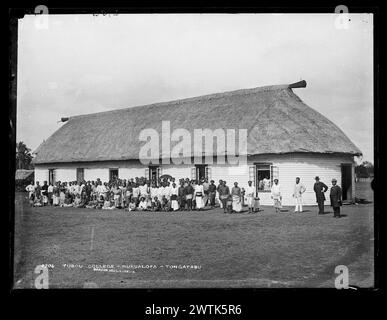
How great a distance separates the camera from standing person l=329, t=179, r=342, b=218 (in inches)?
145

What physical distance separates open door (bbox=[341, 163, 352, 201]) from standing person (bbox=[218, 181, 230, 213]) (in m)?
1.17

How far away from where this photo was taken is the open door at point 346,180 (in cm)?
371

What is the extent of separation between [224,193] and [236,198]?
6.6 inches

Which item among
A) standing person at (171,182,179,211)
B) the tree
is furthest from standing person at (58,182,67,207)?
standing person at (171,182,179,211)

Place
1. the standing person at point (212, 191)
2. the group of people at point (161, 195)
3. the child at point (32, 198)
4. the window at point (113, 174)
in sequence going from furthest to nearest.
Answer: the window at point (113, 174) < the standing person at point (212, 191) < the group of people at point (161, 195) < the child at point (32, 198)

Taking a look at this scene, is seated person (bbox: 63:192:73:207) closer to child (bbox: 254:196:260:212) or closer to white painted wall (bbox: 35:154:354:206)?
white painted wall (bbox: 35:154:354:206)

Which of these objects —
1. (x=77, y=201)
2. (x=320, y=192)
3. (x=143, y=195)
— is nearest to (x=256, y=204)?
(x=320, y=192)

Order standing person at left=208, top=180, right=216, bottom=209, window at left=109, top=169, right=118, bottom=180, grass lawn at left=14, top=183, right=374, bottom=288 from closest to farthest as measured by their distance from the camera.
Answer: grass lawn at left=14, top=183, right=374, bottom=288
standing person at left=208, top=180, right=216, bottom=209
window at left=109, top=169, right=118, bottom=180

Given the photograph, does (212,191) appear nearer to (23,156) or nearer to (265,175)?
(265,175)

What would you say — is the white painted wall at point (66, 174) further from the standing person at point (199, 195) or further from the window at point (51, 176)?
the standing person at point (199, 195)

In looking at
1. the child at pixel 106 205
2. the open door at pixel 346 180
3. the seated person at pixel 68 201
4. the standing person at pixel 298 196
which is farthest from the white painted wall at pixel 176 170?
the open door at pixel 346 180

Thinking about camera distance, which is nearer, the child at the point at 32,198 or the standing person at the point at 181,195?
the child at the point at 32,198

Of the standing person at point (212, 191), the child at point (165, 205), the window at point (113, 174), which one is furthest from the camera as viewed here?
the window at point (113, 174)

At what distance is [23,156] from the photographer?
3.58 metres
